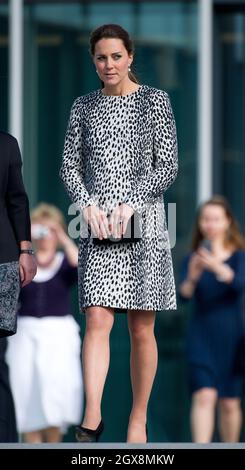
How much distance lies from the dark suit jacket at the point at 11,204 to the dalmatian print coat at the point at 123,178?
24 centimetres

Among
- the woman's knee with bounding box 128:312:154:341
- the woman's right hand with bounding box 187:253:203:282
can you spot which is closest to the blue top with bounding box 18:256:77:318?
the woman's right hand with bounding box 187:253:203:282

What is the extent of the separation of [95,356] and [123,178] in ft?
2.49

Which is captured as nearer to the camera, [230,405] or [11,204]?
[11,204]

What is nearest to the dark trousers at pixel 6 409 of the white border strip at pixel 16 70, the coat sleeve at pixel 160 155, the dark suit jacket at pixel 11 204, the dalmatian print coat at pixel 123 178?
the dark suit jacket at pixel 11 204

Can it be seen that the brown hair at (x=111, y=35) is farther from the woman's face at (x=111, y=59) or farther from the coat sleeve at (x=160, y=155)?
the coat sleeve at (x=160, y=155)

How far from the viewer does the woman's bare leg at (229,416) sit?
1214 cm

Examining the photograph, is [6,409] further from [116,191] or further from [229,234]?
[229,234]

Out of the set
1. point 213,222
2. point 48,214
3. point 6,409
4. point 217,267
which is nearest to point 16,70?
point 48,214

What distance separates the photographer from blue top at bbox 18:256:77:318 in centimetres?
1119

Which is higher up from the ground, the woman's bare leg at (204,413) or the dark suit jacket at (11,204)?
the dark suit jacket at (11,204)

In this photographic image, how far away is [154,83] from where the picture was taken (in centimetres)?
1273

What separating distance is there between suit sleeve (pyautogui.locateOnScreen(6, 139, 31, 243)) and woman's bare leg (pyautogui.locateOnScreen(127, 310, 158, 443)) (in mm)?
568

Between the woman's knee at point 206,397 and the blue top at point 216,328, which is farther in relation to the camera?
the woman's knee at point 206,397
